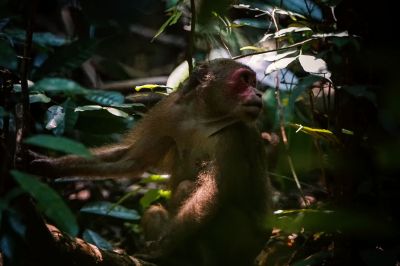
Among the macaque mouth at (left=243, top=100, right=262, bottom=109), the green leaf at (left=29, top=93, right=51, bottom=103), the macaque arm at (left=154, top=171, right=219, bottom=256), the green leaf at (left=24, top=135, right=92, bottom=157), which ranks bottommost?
the macaque arm at (left=154, top=171, right=219, bottom=256)

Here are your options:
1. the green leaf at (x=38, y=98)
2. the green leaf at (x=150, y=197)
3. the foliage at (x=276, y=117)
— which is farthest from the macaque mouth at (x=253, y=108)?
the green leaf at (x=38, y=98)

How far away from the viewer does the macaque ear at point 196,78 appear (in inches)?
165

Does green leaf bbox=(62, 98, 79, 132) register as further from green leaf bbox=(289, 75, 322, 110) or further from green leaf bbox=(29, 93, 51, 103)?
green leaf bbox=(289, 75, 322, 110)

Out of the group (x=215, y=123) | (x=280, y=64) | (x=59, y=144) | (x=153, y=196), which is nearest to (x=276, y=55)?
(x=280, y=64)

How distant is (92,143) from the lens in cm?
476

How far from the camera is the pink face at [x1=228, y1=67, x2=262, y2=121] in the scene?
3848mm

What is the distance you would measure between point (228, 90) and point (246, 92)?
16 cm

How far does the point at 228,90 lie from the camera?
4.08m

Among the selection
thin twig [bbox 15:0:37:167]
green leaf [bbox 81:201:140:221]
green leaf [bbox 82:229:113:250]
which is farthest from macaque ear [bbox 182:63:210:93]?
thin twig [bbox 15:0:37:167]

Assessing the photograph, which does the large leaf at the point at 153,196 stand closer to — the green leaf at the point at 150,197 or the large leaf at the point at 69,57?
the green leaf at the point at 150,197

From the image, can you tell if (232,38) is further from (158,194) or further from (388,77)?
(388,77)

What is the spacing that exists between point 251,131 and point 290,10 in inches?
34.4

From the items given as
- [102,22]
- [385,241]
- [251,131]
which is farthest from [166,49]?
[102,22]

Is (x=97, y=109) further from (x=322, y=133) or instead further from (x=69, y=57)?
(x=322, y=133)
